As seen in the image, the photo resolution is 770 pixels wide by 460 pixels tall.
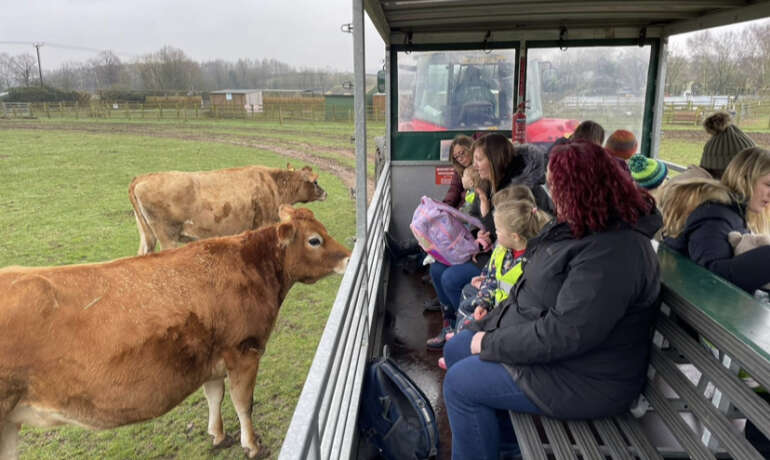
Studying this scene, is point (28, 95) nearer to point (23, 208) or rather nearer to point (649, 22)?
point (23, 208)

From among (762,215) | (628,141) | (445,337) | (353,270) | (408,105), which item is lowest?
(445,337)

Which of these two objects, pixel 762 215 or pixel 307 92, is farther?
pixel 307 92

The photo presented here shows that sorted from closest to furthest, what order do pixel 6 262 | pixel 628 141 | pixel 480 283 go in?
1. pixel 480 283
2. pixel 628 141
3. pixel 6 262

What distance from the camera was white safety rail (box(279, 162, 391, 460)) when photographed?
1.11 m

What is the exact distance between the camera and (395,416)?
7.43 feet

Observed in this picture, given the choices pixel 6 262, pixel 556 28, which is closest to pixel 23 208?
pixel 6 262

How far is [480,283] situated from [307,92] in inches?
1102

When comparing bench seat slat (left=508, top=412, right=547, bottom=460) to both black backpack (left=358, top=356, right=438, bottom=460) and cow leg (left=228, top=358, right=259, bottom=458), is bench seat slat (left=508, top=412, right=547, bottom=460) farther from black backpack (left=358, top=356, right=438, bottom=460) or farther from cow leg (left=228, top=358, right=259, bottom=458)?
cow leg (left=228, top=358, right=259, bottom=458)

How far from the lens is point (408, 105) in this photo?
580cm

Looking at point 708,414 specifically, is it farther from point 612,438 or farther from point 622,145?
point 622,145

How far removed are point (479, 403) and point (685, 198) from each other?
4.34 ft

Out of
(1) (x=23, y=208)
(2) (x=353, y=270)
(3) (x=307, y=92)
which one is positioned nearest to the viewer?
(2) (x=353, y=270)

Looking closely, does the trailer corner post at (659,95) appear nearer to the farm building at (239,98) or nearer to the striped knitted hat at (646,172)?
the striped knitted hat at (646,172)

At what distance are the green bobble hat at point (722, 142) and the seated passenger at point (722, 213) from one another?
2.33 feet
